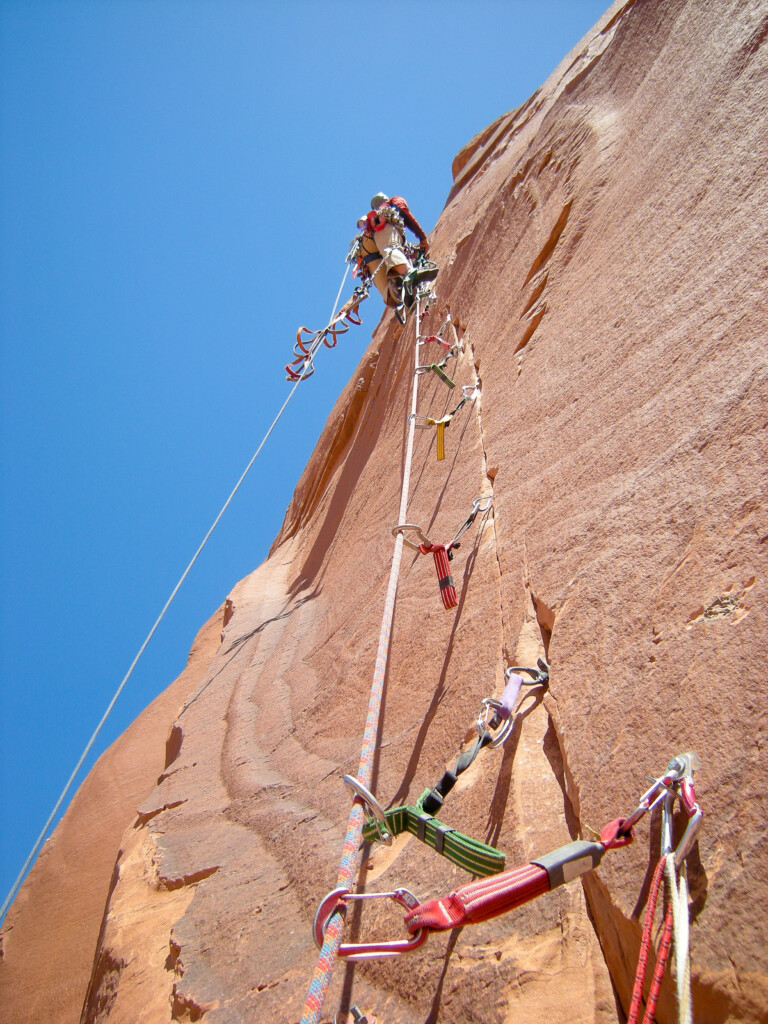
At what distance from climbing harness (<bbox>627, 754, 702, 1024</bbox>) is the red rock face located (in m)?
0.05

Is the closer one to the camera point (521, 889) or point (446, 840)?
point (521, 889)

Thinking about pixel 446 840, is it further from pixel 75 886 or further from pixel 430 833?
pixel 75 886

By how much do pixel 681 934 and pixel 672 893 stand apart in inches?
2.3

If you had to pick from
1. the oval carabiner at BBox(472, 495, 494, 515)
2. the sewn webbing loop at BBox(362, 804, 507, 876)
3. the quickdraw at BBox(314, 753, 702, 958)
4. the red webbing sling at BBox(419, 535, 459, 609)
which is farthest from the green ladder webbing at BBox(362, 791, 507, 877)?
the oval carabiner at BBox(472, 495, 494, 515)

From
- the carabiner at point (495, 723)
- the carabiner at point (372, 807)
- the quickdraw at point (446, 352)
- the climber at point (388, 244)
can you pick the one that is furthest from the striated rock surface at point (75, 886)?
the climber at point (388, 244)

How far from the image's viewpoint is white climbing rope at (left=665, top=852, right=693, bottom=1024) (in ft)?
2.59

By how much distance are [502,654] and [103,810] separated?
11.3 ft

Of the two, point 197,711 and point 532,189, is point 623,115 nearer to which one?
point 532,189

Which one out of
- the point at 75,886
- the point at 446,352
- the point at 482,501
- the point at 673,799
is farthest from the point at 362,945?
the point at 446,352

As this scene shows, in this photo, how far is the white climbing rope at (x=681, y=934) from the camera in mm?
791

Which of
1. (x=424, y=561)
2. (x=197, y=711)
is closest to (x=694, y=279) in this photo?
(x=424, y=561)

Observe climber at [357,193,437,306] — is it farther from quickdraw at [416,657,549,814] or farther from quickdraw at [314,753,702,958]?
quickdraw at [314,753,702,958]

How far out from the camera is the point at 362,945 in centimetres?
97

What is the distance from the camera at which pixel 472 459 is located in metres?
3.00
